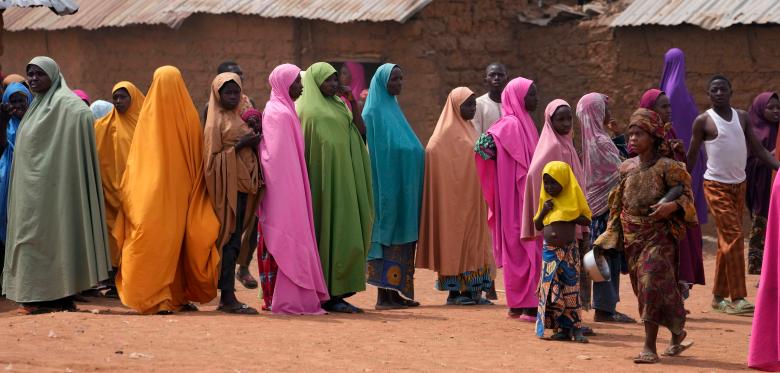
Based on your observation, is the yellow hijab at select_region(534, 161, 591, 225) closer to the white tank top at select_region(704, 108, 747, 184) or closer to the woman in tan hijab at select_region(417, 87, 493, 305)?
the woman in tan hijab at select_region(417, 87, 493, 305)

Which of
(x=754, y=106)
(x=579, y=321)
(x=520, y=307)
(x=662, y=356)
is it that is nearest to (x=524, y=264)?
(x=520, y=307)

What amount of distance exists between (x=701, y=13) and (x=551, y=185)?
667 centimetres

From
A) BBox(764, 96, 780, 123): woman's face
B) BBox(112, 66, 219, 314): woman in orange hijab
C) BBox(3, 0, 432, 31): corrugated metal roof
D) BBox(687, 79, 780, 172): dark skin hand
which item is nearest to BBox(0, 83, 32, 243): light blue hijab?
BBox(112, 66, 219, 314): woman in orange hijab

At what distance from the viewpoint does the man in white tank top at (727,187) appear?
11.5 metres

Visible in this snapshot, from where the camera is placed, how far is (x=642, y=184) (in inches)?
324

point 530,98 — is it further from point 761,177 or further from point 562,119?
point 761,177

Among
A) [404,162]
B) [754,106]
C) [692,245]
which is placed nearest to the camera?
[692,245]

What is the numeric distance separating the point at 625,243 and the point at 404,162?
3.33m

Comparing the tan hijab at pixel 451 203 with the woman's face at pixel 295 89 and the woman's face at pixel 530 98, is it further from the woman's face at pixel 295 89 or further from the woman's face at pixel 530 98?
the woman's face at pixel 295 89

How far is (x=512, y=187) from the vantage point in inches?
410

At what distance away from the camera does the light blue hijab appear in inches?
428

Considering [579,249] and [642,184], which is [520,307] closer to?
[579,249]

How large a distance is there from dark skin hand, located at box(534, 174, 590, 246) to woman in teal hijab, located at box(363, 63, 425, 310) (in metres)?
2.21

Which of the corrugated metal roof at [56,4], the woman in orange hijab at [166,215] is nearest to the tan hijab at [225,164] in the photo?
the woman in orange hijab at [166,215]
